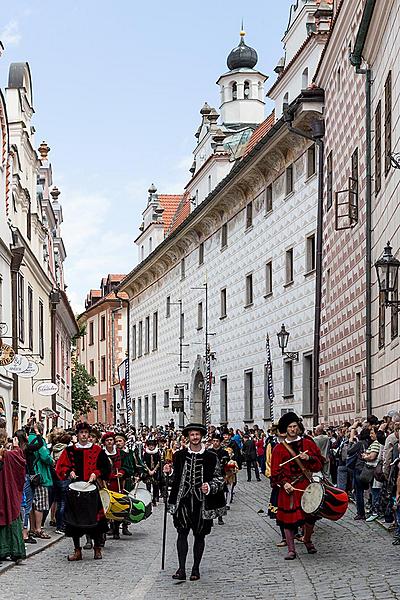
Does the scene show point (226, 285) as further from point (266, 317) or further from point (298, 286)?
point (298, 286)

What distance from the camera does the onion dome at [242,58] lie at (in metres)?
52.4

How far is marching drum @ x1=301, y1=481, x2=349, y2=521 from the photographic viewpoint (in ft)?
44.2

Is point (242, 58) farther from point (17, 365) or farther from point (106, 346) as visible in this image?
point (106, 346)

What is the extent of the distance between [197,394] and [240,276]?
9.65 meters

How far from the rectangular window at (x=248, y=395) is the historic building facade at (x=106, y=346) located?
3587 centimetres

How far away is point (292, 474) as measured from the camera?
13.8 metres

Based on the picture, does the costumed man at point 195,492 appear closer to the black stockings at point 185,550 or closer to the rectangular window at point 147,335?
the black stockings at point 185,550

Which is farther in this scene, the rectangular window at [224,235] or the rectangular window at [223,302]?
A: the rectangular window at [223,302]

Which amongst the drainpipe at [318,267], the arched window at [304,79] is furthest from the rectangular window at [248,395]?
the arched window at [304,79]

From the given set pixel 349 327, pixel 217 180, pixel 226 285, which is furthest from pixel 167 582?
pixel 217 180

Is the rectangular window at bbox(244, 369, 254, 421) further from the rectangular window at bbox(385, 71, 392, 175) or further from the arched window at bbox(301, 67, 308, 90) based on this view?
the rectangular window at bbox(385, 71, 392, 175)

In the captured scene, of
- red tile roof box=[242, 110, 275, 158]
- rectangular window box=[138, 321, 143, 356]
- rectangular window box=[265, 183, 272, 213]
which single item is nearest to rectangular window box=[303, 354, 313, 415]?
Answer: rectangular window box=[265, 183, 272, 213]

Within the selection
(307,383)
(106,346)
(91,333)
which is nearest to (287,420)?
(307,383)

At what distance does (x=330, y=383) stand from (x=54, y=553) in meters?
15.1
